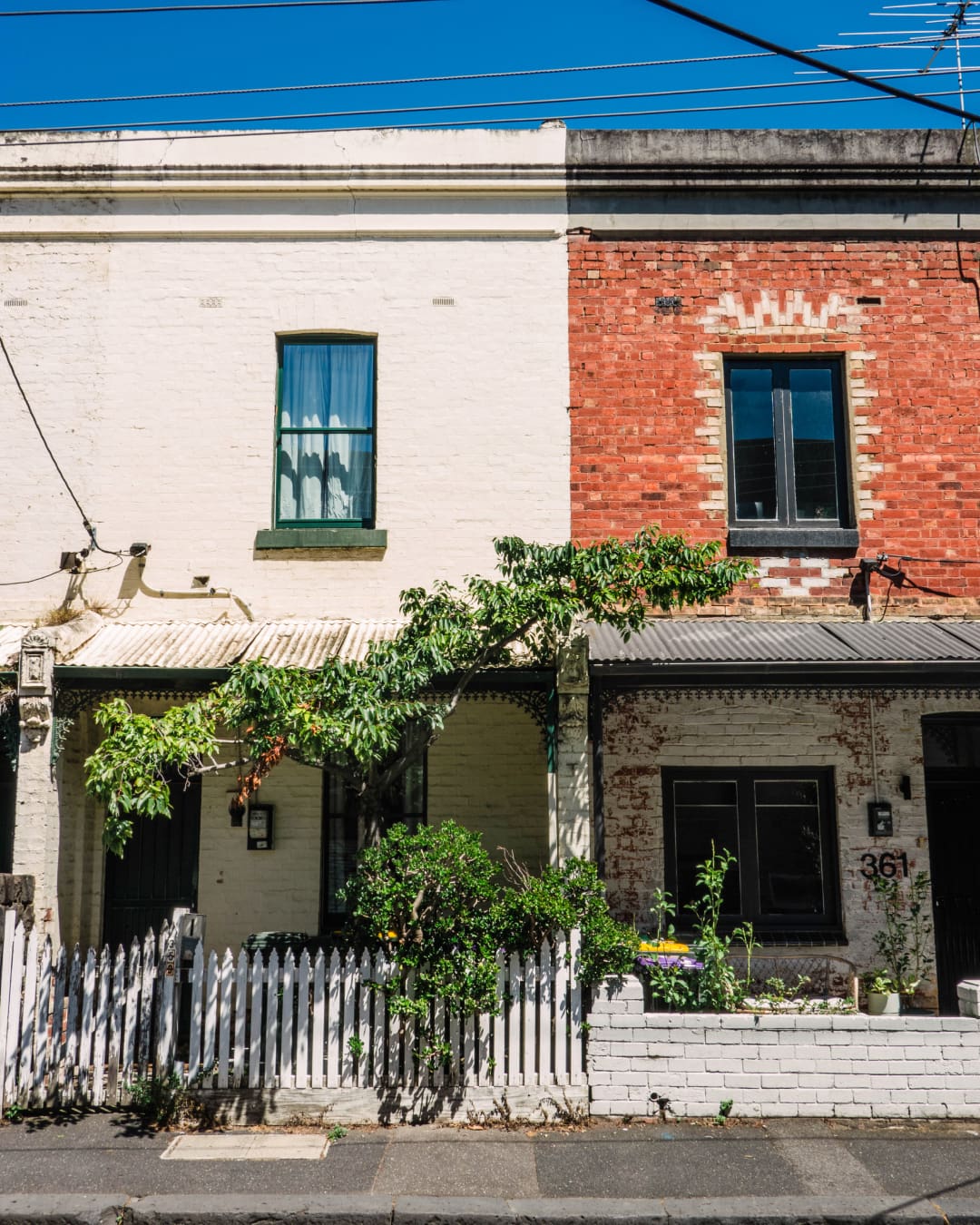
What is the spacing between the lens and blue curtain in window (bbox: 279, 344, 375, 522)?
32.0 feet

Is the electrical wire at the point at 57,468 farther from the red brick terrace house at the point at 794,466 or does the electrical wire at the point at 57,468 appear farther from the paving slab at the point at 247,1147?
the paving slab at the point at 247,1147

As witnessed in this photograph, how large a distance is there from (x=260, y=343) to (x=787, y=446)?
5003 mm

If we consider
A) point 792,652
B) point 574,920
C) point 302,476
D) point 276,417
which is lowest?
point 574,920

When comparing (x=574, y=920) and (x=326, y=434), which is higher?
(x=326, y=434)

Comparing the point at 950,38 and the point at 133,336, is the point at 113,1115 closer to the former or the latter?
the point at 133,336

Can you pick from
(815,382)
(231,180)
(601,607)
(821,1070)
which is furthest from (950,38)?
(821,1070)

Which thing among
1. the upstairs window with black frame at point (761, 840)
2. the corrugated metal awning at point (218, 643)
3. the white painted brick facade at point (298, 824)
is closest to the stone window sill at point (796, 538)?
the upstairs window with black frame at point (761, 840)

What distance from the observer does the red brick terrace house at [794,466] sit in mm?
9375

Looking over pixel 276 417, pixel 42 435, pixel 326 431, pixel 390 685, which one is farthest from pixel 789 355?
pixel 42 435

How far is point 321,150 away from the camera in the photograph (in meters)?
9.91

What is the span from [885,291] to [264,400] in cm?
589

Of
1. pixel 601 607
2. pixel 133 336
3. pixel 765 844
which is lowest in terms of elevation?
pixel 765 844

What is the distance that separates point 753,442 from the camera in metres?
9.80

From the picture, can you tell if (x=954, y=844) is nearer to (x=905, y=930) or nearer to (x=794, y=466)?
(x=905, y=930)
